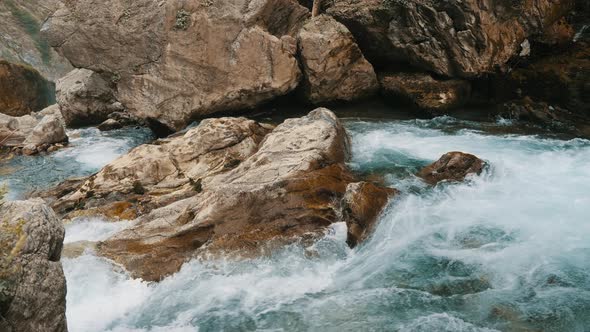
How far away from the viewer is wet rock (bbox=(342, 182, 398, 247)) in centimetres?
932

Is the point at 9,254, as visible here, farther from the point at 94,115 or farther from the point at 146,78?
the point at 94,115

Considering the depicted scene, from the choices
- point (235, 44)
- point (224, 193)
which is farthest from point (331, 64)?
point (224, 193)

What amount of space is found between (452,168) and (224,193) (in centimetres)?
496

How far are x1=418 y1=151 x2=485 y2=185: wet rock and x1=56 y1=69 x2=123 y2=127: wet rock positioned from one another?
1536cm

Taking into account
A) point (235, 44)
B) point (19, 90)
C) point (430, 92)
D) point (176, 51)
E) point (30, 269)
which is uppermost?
point (235, 44)

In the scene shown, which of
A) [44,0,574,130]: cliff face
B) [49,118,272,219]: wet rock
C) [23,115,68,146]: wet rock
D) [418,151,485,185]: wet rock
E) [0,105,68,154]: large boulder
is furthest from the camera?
[23,115,68,146]: wet rock

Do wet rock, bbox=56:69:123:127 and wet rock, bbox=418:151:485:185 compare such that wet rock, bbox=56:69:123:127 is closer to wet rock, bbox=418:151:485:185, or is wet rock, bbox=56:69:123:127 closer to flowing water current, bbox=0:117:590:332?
flowing water current, bbox=0:117:590:332

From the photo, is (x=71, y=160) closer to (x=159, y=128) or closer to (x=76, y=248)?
(x=159, y=128)

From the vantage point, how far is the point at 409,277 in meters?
8.27

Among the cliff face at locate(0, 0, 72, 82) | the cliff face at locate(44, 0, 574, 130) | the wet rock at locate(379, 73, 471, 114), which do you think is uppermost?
the cliff face at locate(44, 0, 574, 130)

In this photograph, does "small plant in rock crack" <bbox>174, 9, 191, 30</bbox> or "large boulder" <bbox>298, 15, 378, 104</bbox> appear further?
"large boulder" <bbox>298, 15, 378, 104</bbox>

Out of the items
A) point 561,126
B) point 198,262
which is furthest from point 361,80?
point 198,262

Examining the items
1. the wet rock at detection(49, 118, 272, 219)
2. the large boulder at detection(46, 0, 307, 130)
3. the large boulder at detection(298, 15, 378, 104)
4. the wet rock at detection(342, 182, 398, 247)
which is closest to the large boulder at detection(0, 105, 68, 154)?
the large boulder at detection(46, 0, 307, 130)

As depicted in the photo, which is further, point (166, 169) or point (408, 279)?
point (166, 169)
